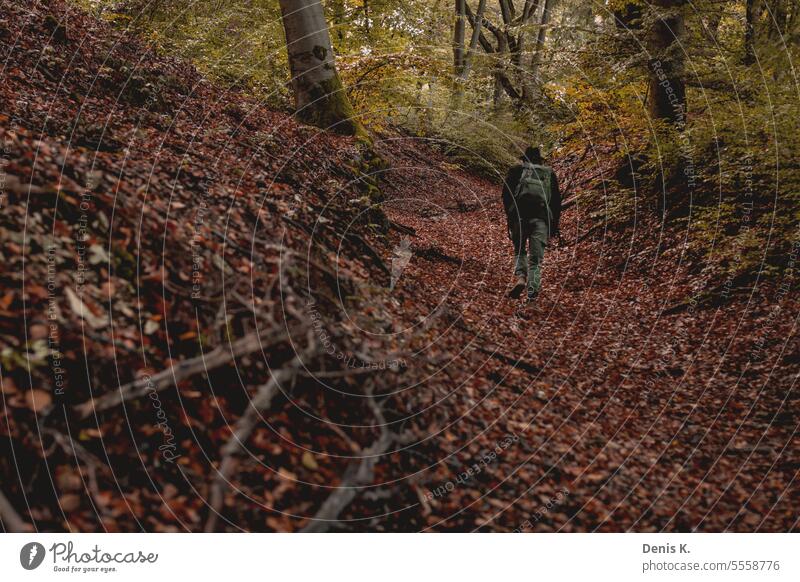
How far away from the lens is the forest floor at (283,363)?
10.6 ft

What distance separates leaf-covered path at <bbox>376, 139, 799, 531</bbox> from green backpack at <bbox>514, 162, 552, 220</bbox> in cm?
161

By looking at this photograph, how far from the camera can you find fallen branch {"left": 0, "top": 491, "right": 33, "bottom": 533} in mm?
2693

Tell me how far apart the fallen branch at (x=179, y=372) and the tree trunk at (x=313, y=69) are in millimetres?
6976

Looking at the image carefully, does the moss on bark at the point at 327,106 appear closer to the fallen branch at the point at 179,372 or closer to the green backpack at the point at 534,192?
the green backpack at the point at 534,192

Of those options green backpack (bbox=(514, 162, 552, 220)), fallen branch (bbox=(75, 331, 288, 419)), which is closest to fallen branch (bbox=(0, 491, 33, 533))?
fallen branch (bbox=(75, 331, 288, 419))

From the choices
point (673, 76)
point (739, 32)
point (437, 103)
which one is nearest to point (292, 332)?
point (673, 76)

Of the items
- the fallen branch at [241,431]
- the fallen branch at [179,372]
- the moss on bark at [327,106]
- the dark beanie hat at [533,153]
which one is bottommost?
the fallen branch at [241,431]

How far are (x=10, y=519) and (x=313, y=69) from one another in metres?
8.94

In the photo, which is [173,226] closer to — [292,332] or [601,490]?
[292,332]

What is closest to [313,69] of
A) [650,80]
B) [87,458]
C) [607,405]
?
[650,80]

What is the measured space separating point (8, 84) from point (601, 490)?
300 inches

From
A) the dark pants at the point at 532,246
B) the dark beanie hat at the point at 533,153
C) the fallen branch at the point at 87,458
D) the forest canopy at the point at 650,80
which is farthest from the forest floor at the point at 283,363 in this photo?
the dark beanie hat at the point at 533,153
